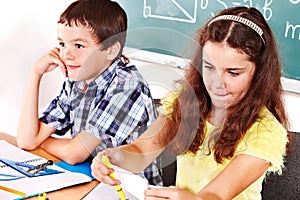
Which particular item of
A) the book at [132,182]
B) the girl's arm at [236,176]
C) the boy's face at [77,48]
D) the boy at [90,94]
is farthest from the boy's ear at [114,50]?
the girl's arm at [236,176]

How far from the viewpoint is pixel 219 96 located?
113 cm

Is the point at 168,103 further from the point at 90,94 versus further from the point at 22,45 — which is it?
the point at 22,45

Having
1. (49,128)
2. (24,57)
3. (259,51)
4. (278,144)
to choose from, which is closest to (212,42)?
(259,51)

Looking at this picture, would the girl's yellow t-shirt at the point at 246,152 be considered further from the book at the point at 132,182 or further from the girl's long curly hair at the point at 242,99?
the book at the point at 132,182

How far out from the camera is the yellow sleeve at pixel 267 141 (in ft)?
3.93

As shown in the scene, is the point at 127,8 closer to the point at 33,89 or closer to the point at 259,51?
the point at 33,89

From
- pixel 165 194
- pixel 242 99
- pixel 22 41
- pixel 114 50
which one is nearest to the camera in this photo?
pixel 165 194

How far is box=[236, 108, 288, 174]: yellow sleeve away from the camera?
47.2 inches

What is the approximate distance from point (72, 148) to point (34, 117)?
0.23m

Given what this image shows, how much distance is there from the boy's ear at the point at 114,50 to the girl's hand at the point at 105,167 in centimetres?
20

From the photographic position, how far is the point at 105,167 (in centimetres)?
114

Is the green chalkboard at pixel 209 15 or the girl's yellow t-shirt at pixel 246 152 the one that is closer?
the girl's yellow t-shirt at pixel 246 152

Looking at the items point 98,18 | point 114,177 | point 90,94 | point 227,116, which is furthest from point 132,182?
point 98,18

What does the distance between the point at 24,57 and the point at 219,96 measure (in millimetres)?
1577
